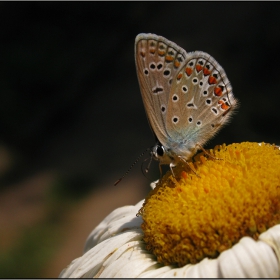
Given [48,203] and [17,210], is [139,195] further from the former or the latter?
[17,210]

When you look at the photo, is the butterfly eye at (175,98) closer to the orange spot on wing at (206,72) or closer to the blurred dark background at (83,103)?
the orange spot on wing at (206,72)

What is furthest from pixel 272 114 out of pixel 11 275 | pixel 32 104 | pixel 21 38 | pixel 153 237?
pixel 21 38

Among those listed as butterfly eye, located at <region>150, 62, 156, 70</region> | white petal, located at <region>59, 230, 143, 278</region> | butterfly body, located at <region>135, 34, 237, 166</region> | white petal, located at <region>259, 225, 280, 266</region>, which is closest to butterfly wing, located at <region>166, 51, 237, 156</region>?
butterfly body, located at <region>135, 34, 237, 166</region>

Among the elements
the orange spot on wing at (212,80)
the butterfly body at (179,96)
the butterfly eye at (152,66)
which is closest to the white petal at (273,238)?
the butterfly body at (179,96)

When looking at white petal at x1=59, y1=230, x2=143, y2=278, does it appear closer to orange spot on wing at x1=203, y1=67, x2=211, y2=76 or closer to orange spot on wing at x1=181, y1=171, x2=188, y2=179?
orange spot on wing at x1=181, y1=171, x2=188, y2=179

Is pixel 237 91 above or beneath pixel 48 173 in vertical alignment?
beneath

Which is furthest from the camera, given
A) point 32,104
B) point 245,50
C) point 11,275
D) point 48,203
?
point 32,104

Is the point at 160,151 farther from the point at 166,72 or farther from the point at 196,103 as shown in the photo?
the point at 166,72

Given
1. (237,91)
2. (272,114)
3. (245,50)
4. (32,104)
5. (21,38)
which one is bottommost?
(272,114)
